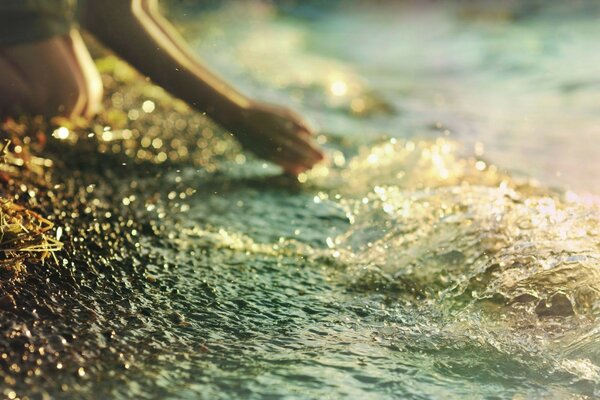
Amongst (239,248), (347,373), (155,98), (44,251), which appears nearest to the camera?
(347,373)

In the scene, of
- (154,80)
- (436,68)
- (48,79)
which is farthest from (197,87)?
(436,68)

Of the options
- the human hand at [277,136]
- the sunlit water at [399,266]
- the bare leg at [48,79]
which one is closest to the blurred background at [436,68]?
the sunlit water at [399,266]

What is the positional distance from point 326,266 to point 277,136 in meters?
0.84

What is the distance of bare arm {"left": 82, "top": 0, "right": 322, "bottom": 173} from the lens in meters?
3.26

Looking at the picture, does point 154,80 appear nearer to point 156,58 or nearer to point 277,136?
point 156,58

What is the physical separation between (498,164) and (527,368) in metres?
2.22

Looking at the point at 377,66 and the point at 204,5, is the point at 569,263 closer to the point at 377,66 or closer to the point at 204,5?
the point at 377,66

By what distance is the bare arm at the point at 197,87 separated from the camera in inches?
128

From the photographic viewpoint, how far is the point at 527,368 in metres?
2.00

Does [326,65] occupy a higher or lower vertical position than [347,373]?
higher

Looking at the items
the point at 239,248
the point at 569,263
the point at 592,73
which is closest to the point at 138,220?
the point at 239,248

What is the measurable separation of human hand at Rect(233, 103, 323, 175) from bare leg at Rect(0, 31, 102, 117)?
872 mm

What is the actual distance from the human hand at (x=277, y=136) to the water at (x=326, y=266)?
15 cm

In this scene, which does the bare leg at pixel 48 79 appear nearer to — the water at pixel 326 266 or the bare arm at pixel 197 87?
the water at pixel 326 266
